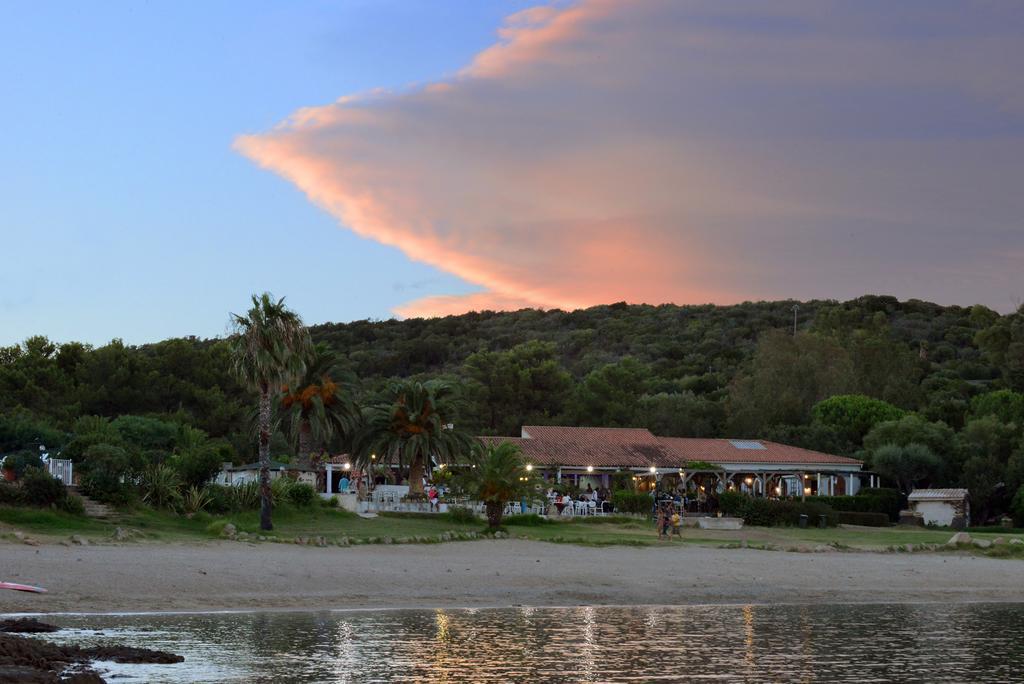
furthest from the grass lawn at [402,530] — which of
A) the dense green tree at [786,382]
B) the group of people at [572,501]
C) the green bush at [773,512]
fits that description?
the dense green tree at [786,382]

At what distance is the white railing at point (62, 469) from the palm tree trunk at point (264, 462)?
565 cm

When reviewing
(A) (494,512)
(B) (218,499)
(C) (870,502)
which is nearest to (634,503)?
(A) (494,512)

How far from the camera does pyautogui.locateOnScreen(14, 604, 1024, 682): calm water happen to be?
17219mm

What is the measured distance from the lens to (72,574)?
80.0ft

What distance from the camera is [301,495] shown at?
1668 inches

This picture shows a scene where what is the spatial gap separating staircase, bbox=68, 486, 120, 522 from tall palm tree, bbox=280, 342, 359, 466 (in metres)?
14.7

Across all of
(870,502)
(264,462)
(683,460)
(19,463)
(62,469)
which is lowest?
(870,502)

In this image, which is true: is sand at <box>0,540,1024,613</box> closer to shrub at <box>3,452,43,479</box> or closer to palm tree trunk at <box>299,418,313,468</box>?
shrub at <box>3,452,43,479</box>

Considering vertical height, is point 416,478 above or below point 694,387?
below

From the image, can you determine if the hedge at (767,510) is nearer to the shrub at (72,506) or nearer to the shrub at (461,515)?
the shrub at (461,515)

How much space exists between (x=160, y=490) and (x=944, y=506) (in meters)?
36.3

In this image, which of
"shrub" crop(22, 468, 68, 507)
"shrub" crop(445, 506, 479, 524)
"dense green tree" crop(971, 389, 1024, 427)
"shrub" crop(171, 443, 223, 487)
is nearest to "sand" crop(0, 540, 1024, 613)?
"shrub" crop(22, 468, 68, 507)

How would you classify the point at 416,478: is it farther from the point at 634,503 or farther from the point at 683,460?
Result: the point at 683,460

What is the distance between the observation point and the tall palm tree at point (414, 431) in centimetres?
4912
